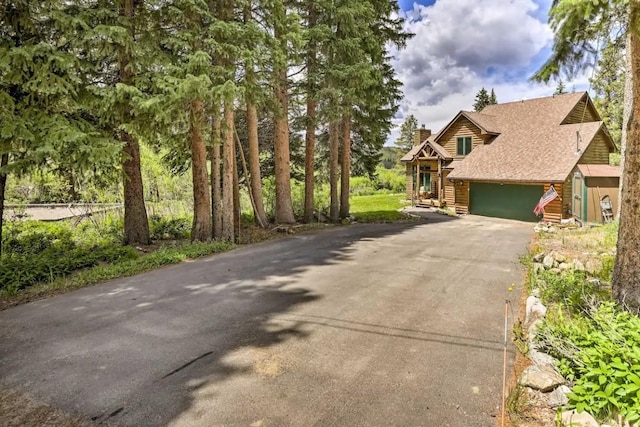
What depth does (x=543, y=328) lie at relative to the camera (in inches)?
194

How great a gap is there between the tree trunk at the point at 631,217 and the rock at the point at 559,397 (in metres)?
2.42

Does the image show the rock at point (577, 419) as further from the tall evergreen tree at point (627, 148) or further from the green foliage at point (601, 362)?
the tall evergreen tree at point (627, 148)

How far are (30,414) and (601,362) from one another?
5834 millimetres

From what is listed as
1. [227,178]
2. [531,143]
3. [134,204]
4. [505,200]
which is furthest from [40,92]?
[531,143]

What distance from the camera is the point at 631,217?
5.74 metres

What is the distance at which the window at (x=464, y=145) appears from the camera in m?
26.2

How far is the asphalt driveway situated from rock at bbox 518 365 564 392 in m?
0.32

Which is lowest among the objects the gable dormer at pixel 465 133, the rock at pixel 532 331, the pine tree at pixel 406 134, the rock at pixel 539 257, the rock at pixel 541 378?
the rock at pixel 541 378

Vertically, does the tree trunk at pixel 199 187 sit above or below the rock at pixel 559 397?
above

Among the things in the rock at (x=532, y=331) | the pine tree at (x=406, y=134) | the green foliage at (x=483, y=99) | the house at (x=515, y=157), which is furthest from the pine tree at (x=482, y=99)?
the rock at (x=532, y=331)

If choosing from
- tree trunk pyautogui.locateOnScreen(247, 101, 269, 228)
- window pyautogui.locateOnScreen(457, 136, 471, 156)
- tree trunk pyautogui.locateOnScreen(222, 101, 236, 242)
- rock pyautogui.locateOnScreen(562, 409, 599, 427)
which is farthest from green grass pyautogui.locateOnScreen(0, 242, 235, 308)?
window pyautogui.locateOnScreen(457, 136, 471, 156)

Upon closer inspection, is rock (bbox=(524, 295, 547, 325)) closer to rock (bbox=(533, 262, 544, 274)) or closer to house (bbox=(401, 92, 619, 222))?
rock (bbox=(533, 262, 544, 274))

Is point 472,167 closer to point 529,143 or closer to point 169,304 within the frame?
point 529,143

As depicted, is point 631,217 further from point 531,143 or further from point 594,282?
point 531,143
